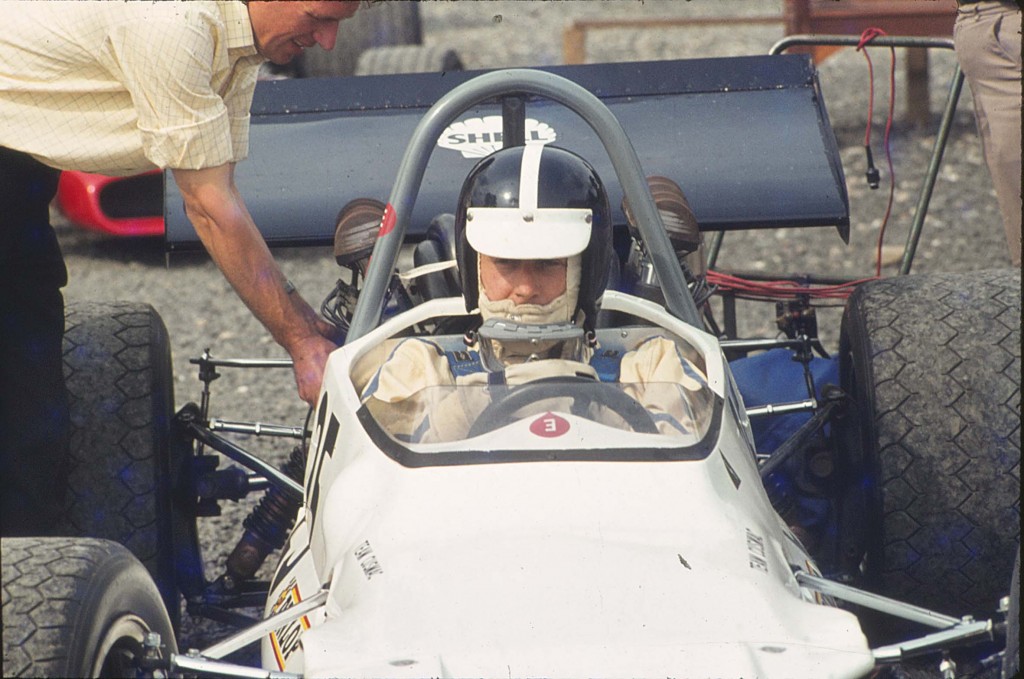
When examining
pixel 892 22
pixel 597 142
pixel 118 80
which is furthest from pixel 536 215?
pixel 892 22

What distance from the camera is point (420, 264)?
403 centimetres

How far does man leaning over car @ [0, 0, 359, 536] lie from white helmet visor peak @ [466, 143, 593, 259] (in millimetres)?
588

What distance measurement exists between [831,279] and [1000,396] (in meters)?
1.38

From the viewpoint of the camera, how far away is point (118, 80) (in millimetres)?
3232

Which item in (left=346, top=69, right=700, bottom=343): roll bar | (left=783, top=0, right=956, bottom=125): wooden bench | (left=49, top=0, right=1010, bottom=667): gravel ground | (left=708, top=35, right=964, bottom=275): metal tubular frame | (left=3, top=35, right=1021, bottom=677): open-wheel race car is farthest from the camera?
(left=783, top=0, right=956, bottom=125): wooden bench

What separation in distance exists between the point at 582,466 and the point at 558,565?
0.86 ft

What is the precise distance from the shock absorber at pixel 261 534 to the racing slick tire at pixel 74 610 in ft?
4.55

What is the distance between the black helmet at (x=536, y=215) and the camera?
3117 mm

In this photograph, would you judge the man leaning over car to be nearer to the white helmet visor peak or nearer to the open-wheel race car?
the open-wheel race car

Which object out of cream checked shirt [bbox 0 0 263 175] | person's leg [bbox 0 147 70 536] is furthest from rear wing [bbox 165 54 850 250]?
cream checked shirt [bbox 0 0 263 175]

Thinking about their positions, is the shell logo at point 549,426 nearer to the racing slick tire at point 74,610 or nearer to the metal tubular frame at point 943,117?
the racing slick tire at point 74,610

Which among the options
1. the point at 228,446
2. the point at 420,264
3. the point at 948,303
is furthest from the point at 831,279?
the point at 228,446

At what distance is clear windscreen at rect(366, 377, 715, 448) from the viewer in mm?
2828

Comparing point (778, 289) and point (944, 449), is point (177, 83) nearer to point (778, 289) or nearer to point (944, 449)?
point (944, 449)
